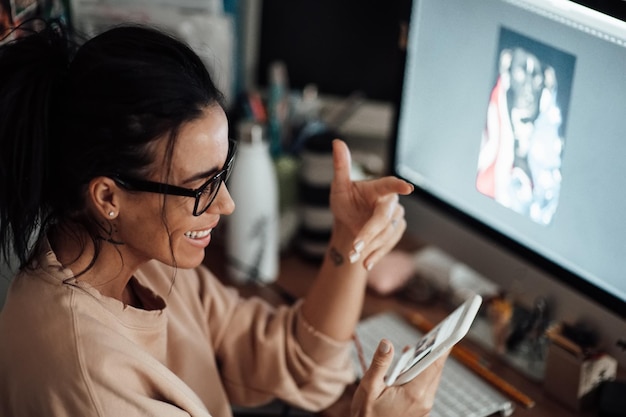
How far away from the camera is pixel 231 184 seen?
1.36m

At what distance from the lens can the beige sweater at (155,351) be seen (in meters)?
0.88

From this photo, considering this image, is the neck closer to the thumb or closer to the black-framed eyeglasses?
the black-framed eyeglasses

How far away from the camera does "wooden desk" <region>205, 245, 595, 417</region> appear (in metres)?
1.13

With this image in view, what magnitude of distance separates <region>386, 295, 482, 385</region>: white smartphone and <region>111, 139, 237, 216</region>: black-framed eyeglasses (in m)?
0.31

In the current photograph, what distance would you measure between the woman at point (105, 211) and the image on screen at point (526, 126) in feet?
0.54

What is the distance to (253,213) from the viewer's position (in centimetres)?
136

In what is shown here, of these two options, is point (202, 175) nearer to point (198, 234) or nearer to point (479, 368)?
point (198, 234)

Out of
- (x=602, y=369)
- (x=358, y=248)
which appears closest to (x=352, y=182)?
(x=358, y=248)

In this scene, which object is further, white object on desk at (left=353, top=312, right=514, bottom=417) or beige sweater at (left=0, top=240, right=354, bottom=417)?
white object on desk at (left=353, top=312, right=514, bottom=417)

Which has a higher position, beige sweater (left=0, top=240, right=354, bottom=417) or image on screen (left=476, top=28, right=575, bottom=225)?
image on screen (left=476, top=28, right=575, bottom=225)

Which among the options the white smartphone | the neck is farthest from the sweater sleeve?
the neck

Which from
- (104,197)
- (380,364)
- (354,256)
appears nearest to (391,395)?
(380,364)

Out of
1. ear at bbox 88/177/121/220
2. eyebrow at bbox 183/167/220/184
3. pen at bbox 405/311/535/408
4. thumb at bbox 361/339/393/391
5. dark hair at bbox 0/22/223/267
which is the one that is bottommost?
pen at bbox 405/311/535/408

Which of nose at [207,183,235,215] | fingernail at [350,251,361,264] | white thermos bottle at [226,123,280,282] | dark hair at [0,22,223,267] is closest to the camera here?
dark hair at [0,22,223,267]
